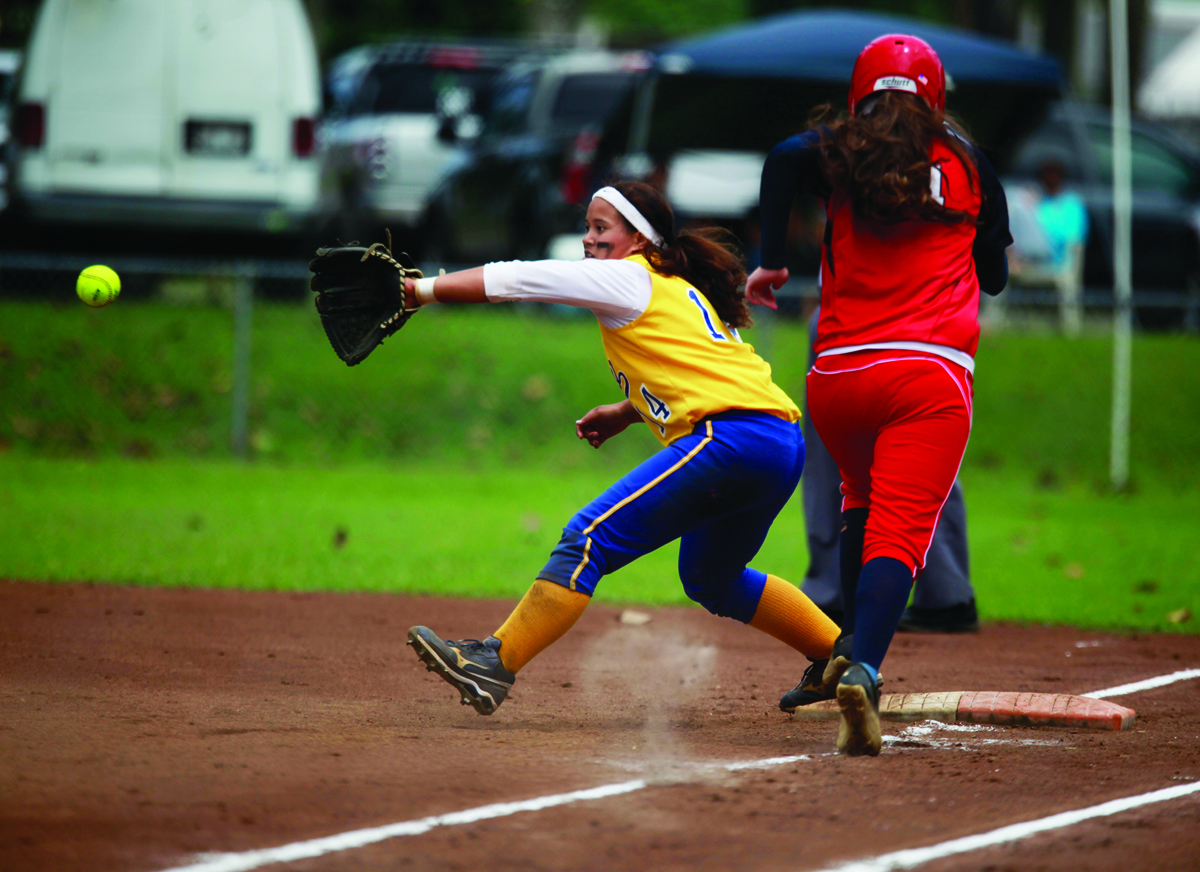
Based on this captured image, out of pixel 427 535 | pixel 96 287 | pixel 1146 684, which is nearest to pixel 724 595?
pixel 1146 684

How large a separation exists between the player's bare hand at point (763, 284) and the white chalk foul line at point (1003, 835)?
72.3 inches

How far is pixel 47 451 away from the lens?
1116 cm

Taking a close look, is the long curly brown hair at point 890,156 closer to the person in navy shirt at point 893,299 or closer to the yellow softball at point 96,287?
the person in navy shirt at point 893,299

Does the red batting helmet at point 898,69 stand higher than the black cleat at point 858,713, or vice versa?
the red batting helmet at point 898,69

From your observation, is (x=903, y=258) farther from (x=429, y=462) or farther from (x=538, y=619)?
(x=429, y=462)

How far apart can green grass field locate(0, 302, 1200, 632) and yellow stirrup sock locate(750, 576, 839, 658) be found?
264 centimetres

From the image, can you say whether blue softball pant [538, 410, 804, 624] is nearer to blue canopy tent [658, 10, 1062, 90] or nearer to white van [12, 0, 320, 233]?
white van [12, 0, 320, 233]

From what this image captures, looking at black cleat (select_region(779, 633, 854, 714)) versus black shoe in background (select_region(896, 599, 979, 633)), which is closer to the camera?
black cleat (select_region(779, 633, 854, 714))

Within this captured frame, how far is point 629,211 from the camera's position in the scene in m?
4.50

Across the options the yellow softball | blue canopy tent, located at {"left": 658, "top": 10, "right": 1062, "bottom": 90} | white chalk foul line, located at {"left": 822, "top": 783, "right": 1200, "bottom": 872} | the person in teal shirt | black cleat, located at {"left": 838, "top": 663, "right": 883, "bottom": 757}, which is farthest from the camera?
the person in teal shirt

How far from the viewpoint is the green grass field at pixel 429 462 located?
781cm

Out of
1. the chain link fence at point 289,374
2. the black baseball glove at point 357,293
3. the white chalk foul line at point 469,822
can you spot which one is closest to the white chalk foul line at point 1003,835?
the white chalk foul line at point 469,822

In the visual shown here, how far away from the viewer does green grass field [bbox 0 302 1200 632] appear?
7.81 metres

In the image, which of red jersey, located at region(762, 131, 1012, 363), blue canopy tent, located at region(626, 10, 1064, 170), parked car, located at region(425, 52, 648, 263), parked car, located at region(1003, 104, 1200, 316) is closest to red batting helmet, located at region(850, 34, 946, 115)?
red jersey, located at region(762, 131, 1012, 363)
